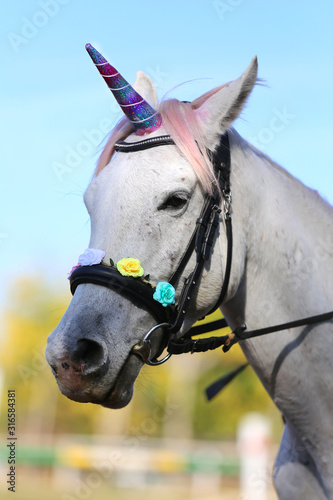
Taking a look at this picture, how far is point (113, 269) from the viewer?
110 inches

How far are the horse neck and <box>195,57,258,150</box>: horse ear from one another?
23cm

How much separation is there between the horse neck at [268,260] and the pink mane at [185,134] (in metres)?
0.30

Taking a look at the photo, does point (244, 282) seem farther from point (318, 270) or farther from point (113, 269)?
point (113, 269)

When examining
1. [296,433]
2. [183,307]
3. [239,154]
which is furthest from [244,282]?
[296,433]

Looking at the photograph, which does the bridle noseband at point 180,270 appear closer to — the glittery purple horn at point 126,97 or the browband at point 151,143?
the browband at point 151,143

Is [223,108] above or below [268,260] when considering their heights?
above

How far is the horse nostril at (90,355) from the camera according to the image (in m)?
2.60

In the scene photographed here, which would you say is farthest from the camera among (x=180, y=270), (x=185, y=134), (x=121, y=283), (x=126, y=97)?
(x=126, y=97)

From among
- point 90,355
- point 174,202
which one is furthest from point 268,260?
point 90,355

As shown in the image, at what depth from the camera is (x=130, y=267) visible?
279 cm

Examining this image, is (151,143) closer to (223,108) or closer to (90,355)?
(223,108)

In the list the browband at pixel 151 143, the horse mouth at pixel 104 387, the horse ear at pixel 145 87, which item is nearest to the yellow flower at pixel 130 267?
the horse mouth at pixel 104 387

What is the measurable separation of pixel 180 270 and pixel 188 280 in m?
0.07

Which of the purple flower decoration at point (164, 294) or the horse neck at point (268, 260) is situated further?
the horse neck at point (268, 260)
